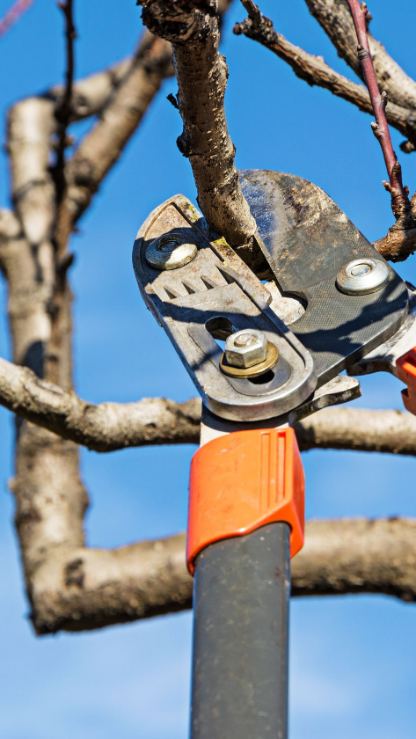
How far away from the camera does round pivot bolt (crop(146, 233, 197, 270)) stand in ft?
7.82

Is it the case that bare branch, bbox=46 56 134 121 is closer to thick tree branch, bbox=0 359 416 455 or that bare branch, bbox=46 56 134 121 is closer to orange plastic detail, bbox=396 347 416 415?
thick tree branch, bbox=0 359 416 455

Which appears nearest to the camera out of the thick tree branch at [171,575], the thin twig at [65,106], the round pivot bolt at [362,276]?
the round pivot bolt at [362,276]

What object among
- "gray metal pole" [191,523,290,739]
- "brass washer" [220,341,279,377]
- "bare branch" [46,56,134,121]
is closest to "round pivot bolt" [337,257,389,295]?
"brass washer" [220,341,279,377]

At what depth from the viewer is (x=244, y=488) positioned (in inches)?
73.5

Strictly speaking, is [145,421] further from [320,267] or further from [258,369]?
[258,369]

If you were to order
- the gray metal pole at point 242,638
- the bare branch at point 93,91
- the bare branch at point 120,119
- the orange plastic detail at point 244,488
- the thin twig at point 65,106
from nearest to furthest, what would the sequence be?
the gray metal pole at point 242,638 < the orange plastic detail at point 244,488 < the thin twig at point 65,106 < the bare branch at point 120,119 < the bare branch at point 93,91

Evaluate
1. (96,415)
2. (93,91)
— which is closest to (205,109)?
(96,415)

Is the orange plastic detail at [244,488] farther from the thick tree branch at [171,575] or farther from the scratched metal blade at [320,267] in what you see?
the thick tree branch at [171,575]

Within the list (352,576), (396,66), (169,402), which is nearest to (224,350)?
(396,66)

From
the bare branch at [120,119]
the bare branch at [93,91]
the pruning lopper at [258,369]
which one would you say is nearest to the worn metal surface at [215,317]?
the pruning lopper at [258,369]

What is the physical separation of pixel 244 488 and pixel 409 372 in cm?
42

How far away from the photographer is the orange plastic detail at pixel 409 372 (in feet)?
6.84

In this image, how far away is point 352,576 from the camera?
3.71 m

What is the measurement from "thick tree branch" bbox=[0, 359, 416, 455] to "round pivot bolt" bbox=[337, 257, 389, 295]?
97 centimetres
